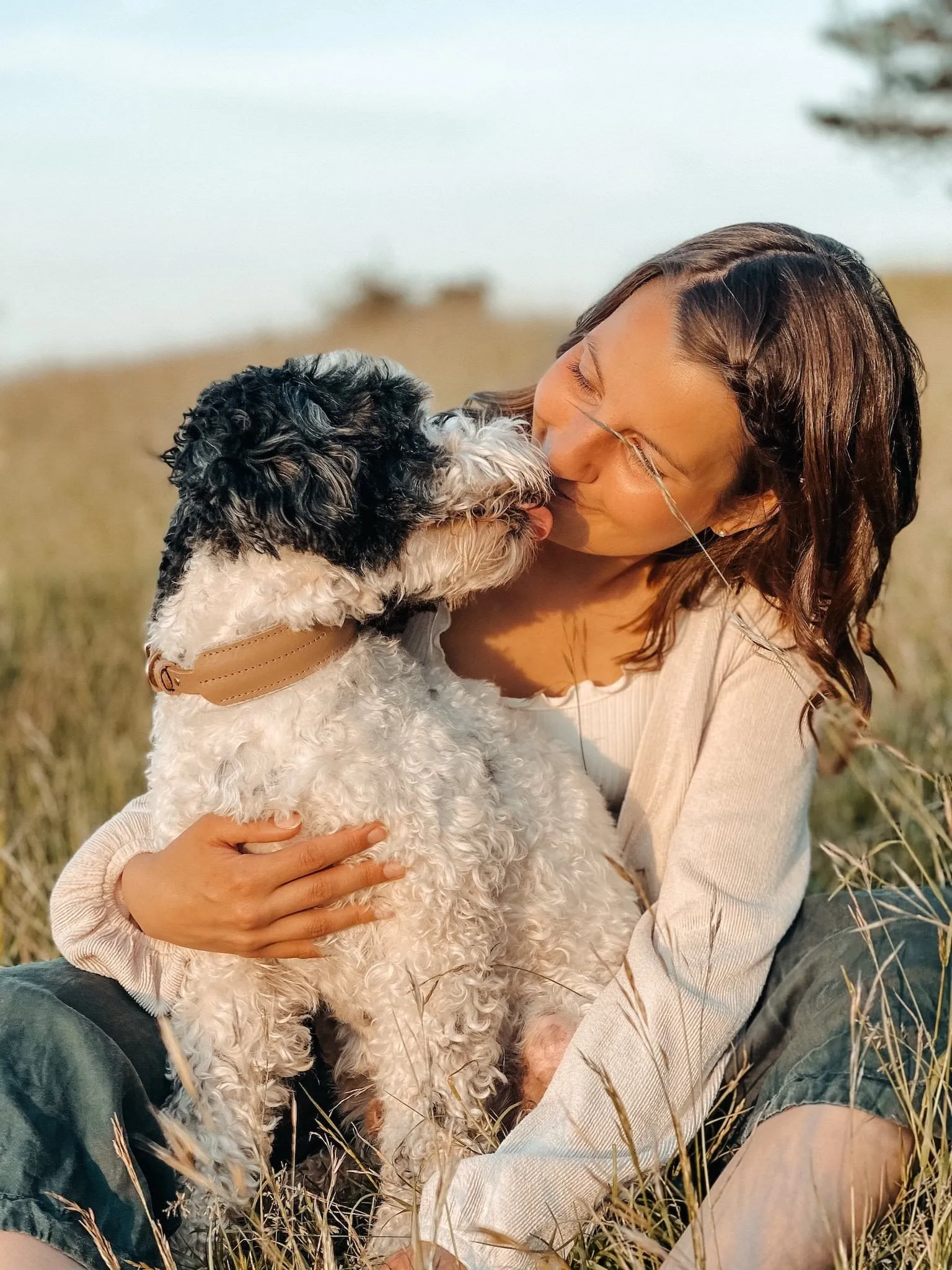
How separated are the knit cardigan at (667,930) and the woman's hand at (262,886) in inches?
7.5

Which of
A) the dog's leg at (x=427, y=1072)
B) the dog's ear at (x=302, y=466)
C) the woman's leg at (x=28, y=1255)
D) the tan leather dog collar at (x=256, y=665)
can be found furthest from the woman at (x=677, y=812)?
the dog's ear at (x=302, y=466)

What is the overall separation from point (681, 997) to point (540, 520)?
99 cm

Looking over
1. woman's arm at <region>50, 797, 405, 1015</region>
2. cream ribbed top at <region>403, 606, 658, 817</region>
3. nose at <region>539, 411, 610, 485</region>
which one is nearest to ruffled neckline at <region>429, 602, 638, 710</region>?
cream ribbed top at <region>403, 606, 658, 817</region>

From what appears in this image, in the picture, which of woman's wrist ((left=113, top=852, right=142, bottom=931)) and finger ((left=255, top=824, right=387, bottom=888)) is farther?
woman's wrist ((left=113, top=852, right=142, bottom=931))

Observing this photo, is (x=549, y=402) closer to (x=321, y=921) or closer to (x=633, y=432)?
(x=633, y=432)

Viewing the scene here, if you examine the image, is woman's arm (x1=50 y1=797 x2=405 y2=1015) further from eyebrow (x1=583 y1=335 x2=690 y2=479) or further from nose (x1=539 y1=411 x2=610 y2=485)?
eyebrow (x1=583 y1=335 x2=690 y2=479)

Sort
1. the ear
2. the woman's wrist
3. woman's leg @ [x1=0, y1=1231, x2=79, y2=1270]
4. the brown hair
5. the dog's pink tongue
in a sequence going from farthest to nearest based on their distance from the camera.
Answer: the ear
the brown hair
the woman's wrist
the dog's pink tongue
woman's leg @ [x1=0, y1=1231, x2=79, y2=1270]

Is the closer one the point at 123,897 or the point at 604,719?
the point at 123,897

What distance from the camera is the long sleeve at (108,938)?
2592 millimetres

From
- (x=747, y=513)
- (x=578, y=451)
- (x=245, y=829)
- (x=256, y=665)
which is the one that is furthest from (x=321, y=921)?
(x=747, y=513)

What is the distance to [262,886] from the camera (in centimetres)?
233

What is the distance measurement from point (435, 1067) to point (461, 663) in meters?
1.00

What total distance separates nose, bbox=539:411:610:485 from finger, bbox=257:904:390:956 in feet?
3.30

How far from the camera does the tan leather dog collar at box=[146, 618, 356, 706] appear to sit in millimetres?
2262
